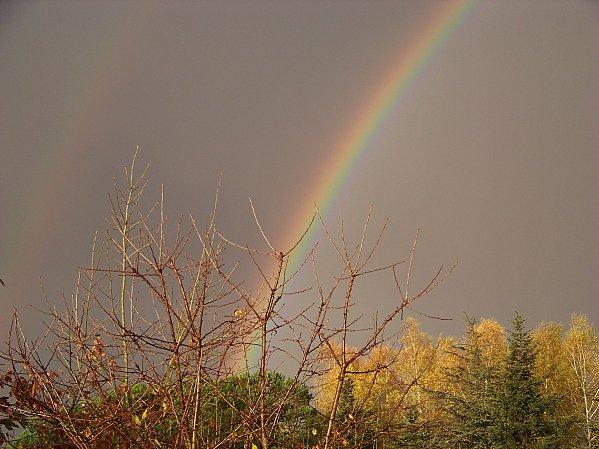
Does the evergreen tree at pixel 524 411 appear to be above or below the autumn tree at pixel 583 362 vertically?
below

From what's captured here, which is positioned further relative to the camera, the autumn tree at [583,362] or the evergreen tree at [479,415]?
the autumn tree at [583,362]

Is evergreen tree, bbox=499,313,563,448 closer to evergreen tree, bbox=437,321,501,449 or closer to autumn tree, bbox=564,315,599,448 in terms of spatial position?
evergreen tree, bbox=437,321,501,449

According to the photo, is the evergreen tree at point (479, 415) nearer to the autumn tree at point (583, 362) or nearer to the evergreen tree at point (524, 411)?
the evergreen tree at point (524, 411)

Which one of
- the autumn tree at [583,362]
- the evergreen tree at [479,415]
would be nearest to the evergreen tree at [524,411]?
the evergreen tree at [479,415]

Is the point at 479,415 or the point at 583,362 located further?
the point at 583,362

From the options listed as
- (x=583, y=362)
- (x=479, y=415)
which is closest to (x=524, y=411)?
(x=479, y=415)

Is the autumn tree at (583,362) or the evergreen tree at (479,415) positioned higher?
the autumn tree at (583,362)

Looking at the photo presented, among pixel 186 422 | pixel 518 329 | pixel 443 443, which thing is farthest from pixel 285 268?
pixel 518 329

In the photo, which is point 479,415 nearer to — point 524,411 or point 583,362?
point 524,411

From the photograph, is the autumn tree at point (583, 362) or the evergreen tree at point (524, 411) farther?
the autumn tree at point (583, 362)

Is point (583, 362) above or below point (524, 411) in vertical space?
above

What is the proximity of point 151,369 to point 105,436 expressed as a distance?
30 centimetres

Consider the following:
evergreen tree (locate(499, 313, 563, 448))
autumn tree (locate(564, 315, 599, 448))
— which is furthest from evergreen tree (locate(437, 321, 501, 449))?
autumn tree (locate(564, 315, 599, 448))

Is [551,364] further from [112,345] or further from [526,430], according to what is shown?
[112,345]
